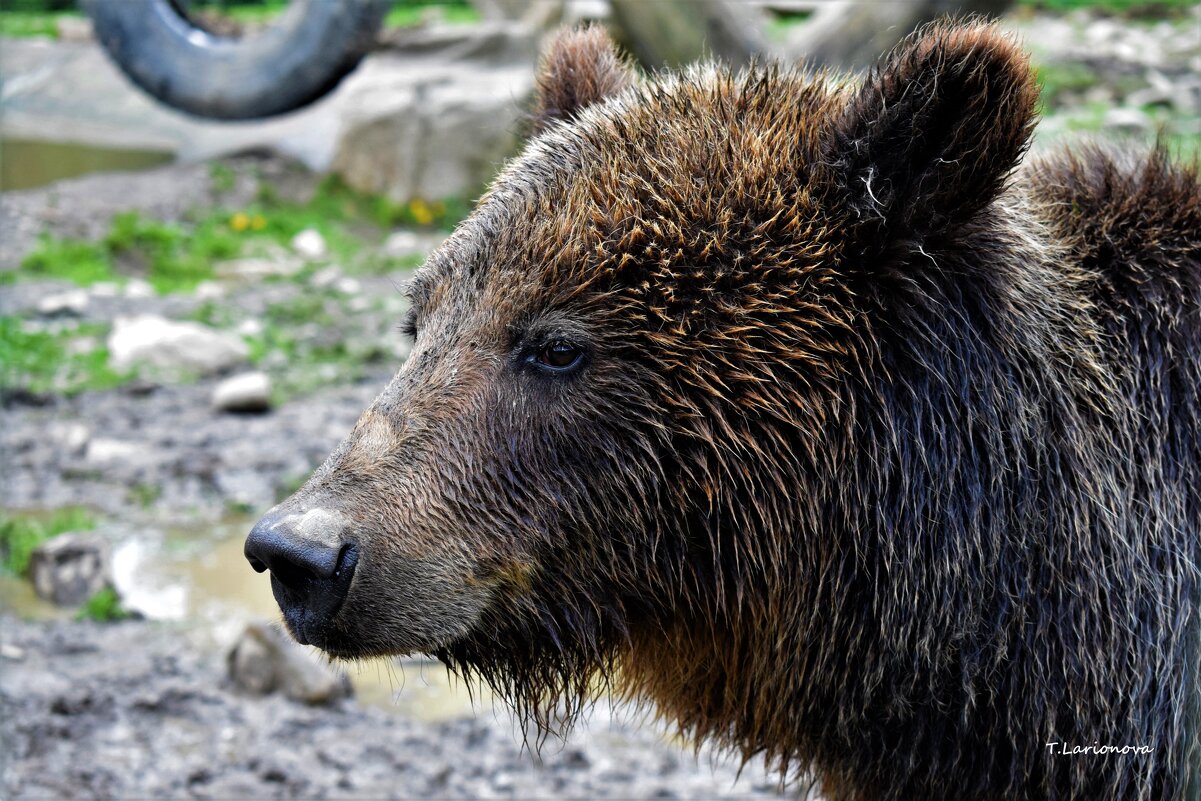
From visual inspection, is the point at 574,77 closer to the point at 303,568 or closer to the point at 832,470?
the point at 832,470

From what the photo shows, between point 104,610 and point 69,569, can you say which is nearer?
point 104,610

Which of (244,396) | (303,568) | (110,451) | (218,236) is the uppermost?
(218,236)

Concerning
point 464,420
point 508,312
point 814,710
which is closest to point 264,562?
point 464,420

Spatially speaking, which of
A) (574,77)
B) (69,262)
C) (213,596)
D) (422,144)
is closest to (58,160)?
(69,262)

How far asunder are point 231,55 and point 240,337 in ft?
8.59

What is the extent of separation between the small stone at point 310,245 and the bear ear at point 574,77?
26.9ft

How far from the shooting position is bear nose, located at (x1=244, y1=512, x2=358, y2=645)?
2.70 metres

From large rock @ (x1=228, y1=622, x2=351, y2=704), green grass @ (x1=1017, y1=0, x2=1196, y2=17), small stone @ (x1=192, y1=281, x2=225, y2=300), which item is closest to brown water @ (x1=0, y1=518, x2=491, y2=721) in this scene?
large rock @ (x1=228, y1=622, x2=351, y2=704)

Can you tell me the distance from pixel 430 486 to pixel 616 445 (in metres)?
0.44

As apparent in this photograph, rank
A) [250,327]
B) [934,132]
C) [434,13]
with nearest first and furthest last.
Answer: [934,132], [250,327], [434,13]

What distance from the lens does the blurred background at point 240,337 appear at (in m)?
5.03

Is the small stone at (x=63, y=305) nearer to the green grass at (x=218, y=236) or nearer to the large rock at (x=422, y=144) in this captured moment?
the green grass at (x=218, y=236)

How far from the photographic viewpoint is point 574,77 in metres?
3.62

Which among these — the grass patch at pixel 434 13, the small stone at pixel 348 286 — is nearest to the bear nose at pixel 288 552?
the small stone at pixel 348 286
